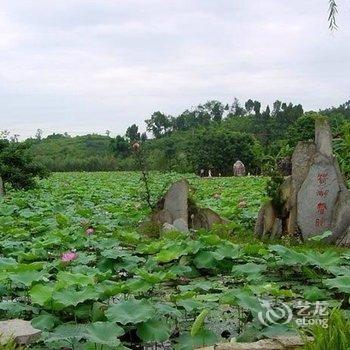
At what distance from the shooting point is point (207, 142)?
91.9 ft

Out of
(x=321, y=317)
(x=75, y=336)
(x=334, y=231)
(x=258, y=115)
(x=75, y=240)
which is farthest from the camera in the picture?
(x=258, y=115)

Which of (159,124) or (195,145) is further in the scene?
(159,124)

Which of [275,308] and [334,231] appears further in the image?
[334,231]

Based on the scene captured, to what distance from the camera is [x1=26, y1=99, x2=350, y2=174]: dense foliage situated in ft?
37.8

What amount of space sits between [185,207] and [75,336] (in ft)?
14.0

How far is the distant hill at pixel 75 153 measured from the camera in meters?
39.8

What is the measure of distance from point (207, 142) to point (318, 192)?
21.8 m

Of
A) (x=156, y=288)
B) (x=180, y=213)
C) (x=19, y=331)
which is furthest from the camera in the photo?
A: (x=180, y=213)

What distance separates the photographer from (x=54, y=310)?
2.97 meters

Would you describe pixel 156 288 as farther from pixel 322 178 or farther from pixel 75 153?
pixel 75 153

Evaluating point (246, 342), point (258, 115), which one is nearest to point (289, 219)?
point (246, 342)

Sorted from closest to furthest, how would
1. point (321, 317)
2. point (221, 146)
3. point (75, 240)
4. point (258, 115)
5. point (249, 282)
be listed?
point (321, 317) < point (249, 282) < point (75, 240) < point (221, 146) < point (258, 115)

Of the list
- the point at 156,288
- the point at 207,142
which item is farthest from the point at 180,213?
the point at 207,142

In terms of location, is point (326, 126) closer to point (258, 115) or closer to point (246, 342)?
point (246, 342)
